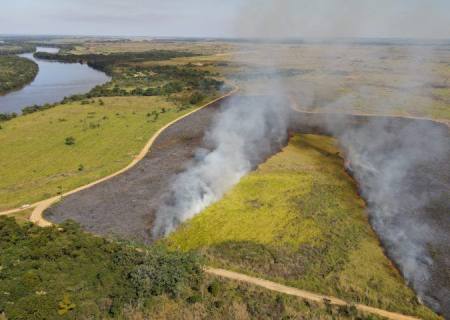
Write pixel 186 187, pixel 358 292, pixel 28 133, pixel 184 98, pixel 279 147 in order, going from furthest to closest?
pixel 184 98 < pixel 28 133 < pixel 279 147 < pixel 186 187 < pixel 358 292

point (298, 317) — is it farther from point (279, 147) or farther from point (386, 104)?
point (386, 104)

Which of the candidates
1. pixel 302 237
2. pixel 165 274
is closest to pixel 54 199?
pixel 165 274

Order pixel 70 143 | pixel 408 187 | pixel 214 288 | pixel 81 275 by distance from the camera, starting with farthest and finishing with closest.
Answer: pixel 70 143 < pixel 408 187 < pixel 81 275 < pixel 214 288

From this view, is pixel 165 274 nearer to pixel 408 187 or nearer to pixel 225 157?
pixel 225 157

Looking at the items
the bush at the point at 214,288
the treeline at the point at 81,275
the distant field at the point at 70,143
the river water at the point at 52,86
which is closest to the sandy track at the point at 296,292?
the bush at the point at 214,288

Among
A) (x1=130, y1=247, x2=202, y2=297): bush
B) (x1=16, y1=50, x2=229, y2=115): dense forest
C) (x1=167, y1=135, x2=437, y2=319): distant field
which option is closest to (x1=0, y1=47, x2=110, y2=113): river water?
(x1=16, y1=50, x2=229, y2=115): dense forest

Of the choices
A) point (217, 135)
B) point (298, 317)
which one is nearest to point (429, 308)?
point (298, 317)

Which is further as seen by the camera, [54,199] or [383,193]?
[383,193]
